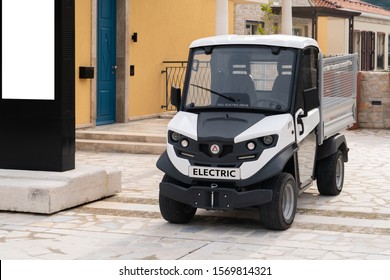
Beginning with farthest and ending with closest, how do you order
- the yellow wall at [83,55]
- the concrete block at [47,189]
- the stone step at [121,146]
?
1. the yellow wall at [83,55]
2. the stone step at [121,146]
3. the concrete block at [47,189]

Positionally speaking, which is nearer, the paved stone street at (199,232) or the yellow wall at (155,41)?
the paved stone street at (199,232)

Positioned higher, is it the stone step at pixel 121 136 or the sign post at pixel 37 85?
the sign post at pixel 37 85

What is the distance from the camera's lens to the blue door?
1758 centimetres

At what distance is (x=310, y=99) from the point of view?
8.95 m

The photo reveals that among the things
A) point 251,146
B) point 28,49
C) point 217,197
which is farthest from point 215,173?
point 28,49

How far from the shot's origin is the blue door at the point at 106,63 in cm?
1758

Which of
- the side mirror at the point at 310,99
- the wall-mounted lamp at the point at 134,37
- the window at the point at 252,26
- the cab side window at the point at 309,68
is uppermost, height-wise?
the window at the point at 252,26

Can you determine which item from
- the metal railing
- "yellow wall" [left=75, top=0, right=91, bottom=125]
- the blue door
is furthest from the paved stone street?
the metal railing

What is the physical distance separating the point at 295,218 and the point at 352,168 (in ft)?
14.0

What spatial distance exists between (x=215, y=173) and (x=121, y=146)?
22.5 feet

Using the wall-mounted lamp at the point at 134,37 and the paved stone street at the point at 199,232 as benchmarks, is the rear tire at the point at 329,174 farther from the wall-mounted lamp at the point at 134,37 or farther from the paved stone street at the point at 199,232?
the wall-mounted lamp at the point at 134,37

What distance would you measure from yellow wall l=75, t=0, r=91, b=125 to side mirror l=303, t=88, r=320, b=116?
8.11 meters

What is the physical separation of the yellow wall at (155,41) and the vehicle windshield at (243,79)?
9.58m

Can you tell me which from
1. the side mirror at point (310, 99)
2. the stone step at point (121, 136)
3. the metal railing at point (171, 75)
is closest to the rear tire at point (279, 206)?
the side mirror at point (310, 99)
